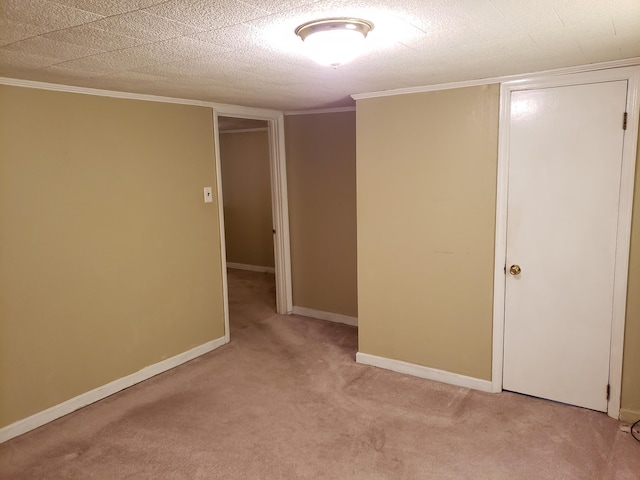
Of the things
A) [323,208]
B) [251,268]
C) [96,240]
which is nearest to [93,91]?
[96,240]

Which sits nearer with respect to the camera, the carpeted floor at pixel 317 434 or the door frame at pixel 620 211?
the carpeted floor at pixel 317 434

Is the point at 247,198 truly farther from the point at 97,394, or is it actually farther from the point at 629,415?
the point at 629,415

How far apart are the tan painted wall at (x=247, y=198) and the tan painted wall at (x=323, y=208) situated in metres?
1.88

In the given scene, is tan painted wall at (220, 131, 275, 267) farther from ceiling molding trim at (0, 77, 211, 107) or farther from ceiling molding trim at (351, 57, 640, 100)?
ceiling molding trim at (351, 57, 640, 100)

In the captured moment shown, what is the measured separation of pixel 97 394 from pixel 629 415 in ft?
11.5

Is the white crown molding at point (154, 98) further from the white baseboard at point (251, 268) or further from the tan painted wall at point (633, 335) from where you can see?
the tan painted wall at point (633, 335)

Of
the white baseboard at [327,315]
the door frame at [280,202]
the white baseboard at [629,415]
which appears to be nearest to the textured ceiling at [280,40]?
the door frame at [280,202]

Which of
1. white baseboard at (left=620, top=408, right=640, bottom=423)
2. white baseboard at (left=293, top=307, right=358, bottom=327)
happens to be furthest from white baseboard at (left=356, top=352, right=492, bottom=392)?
white baseboard at (left=293, top=307, right=358, bottom=327)

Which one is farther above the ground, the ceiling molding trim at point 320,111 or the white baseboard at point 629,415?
the ceiling molding trim at point 320,111

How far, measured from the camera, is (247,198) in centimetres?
708

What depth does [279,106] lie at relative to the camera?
4363mm

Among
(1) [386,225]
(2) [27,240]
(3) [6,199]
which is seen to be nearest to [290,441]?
(1) [386,225]

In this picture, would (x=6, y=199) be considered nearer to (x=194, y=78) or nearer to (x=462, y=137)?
(x=194, y=78)

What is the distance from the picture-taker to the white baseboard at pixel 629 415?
112 inches
